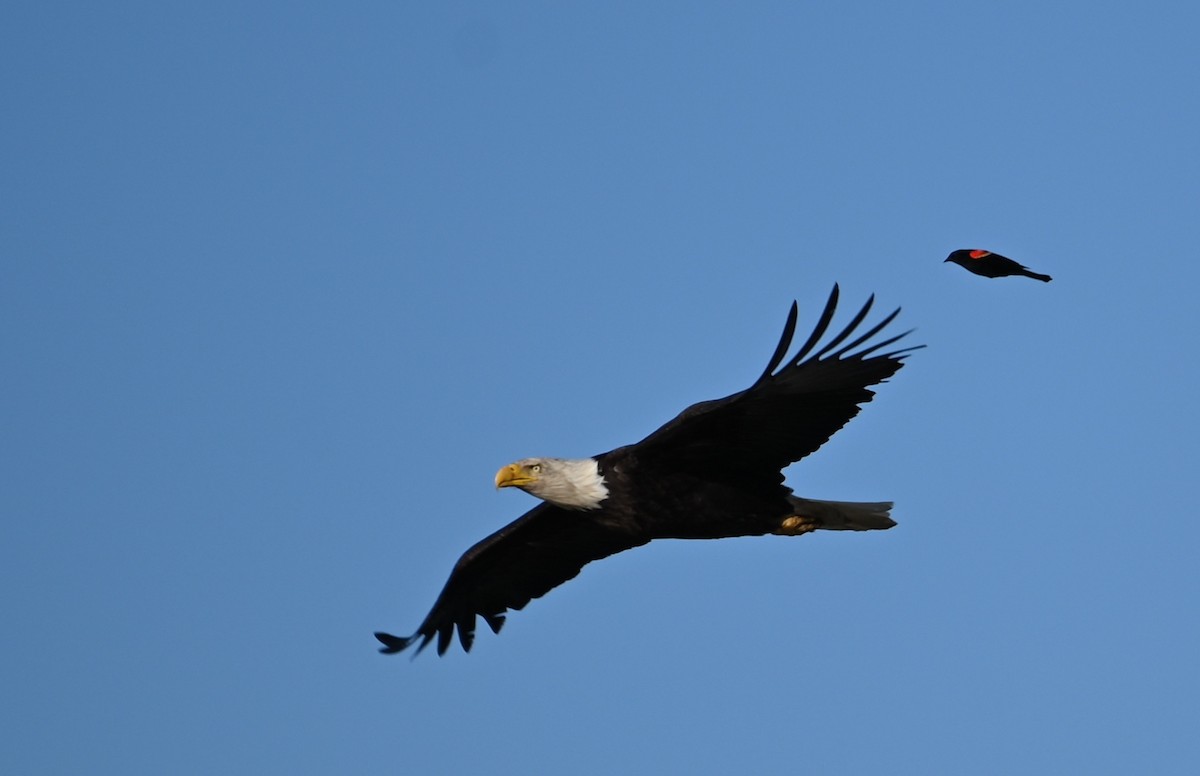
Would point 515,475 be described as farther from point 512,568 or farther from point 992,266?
point 992,266

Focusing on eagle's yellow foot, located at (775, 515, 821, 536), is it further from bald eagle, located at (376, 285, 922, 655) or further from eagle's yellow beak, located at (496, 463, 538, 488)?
eagle's yellow beak, located at (496, 463, 538, 488)

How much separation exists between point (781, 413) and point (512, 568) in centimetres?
327

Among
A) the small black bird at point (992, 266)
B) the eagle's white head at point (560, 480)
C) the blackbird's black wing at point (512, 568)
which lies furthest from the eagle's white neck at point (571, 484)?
the small black bird at point (992, 266)

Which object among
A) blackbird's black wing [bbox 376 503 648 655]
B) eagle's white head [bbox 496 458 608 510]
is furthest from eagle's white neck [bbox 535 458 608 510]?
blackbird's black wing [bbox 376 503 648 655]

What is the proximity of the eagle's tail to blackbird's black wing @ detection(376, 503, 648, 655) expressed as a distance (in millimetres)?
Answer: 1622

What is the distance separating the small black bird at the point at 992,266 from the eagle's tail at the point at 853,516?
1.80 metres

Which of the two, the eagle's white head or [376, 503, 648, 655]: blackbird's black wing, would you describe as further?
[376, 503, 648, 655]: blackbird's black wing

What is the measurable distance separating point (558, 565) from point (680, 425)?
279cm

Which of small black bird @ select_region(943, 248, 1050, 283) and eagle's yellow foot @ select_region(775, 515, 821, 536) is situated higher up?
small black bird @ select_region(943, 248, 1050, 283)

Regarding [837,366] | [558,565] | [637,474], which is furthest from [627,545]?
[837,366]

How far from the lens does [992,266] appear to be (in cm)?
1172

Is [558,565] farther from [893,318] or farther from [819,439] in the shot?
[893,318]

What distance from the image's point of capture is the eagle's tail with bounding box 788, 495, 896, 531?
12.3m

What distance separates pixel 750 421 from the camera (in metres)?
11.6
